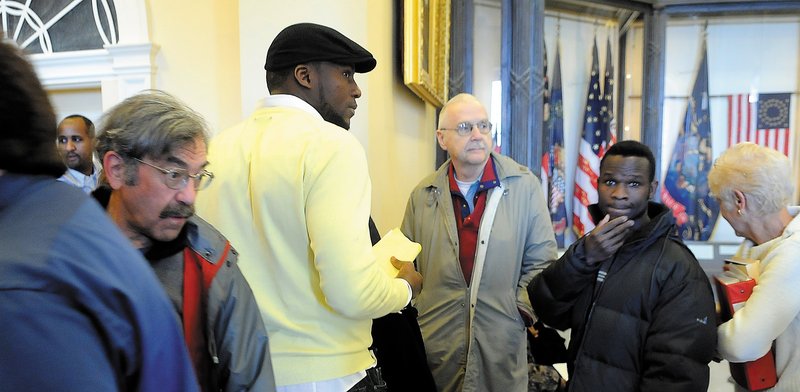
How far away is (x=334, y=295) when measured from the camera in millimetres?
1385

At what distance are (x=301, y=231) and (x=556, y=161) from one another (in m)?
3.92

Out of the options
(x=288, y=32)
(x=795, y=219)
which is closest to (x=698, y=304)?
(x=795, y=219)

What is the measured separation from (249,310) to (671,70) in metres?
5.92

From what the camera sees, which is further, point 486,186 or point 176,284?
point 486,186

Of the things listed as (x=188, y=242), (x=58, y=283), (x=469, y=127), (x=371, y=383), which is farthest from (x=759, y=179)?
(x=58, y=283)

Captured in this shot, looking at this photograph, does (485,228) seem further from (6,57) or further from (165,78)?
(165,78)

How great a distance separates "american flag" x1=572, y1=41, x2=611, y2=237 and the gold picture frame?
173 cm

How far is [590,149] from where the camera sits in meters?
5.12

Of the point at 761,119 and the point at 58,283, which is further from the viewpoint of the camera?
the point at 761,119

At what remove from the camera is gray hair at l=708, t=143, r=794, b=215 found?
→ 182 cm

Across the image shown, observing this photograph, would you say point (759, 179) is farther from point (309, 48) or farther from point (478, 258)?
point (309, 48)

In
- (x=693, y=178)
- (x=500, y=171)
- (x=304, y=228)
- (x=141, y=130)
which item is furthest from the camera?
(x=693, y=178)

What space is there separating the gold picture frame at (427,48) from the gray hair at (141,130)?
2.11 meters

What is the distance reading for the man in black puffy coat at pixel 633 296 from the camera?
1.68 metres
